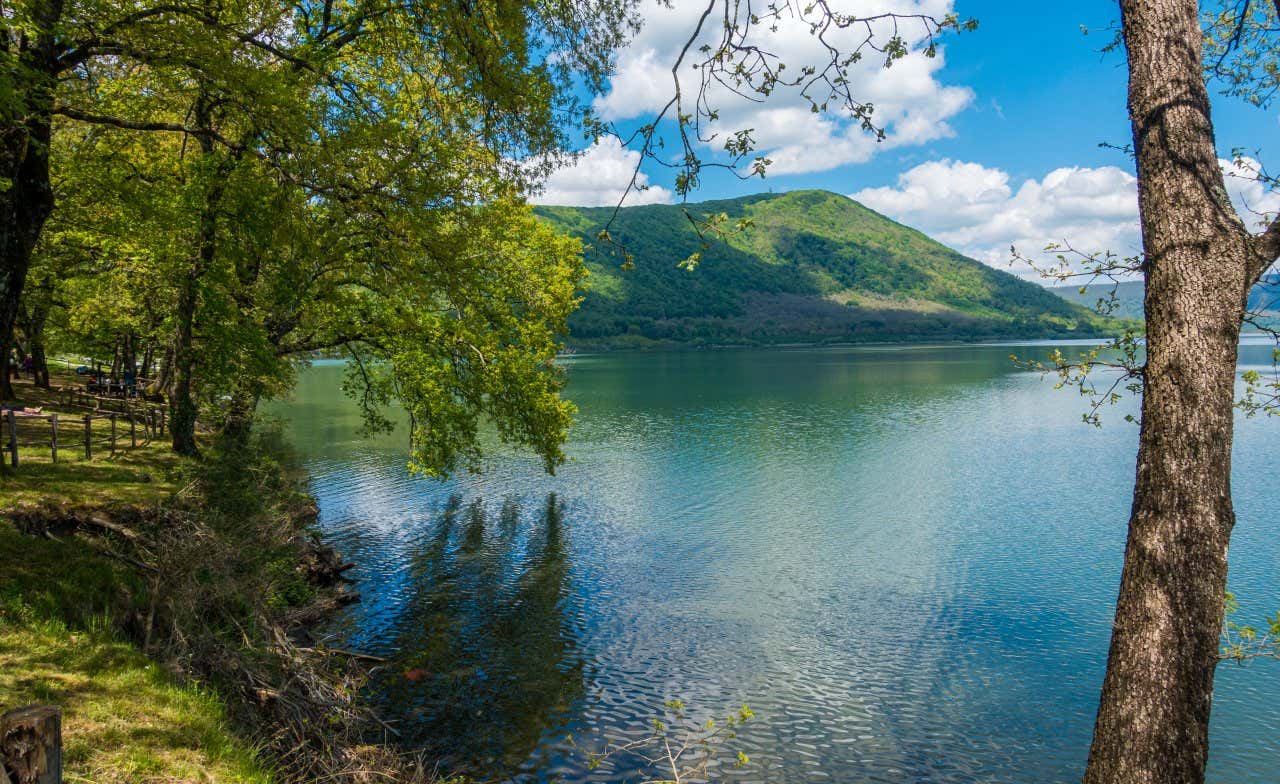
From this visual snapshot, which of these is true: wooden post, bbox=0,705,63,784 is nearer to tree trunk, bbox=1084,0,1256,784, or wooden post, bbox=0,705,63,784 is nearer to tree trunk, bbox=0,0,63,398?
tree trunk, bbox=1084,0,1256,784

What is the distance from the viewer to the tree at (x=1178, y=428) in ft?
14.3

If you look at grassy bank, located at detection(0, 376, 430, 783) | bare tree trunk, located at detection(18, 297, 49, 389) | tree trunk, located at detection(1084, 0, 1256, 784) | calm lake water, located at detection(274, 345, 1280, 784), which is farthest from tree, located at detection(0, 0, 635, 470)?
tree trunk, located at detection(1084, 0, 1256, 784)

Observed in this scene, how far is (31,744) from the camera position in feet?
12.6

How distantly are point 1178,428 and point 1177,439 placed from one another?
2.7 inches

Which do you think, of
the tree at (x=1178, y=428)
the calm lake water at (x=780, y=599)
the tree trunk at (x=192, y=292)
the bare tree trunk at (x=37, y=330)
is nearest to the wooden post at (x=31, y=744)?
the tree at (x=1178, y=428)

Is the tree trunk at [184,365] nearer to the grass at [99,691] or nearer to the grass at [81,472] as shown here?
the grass at [81,472]

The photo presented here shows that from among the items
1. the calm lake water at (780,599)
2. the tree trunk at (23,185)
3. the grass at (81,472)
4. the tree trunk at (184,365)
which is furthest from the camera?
the tree trunk at (184,365)

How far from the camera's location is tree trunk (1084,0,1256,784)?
14.3 ft

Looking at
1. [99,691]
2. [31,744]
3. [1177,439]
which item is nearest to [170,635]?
[99,691]

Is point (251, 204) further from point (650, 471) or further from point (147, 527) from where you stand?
point (650, 471)

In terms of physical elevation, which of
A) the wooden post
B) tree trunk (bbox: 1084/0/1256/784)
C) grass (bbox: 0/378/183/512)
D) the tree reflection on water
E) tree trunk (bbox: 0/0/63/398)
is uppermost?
tree trunk (bbox: 0/0/63/398)

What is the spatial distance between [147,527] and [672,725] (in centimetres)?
963

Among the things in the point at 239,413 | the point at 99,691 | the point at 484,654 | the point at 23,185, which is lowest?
the point at 484,654

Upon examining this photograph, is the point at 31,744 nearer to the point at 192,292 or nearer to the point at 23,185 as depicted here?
the point at 23,185
